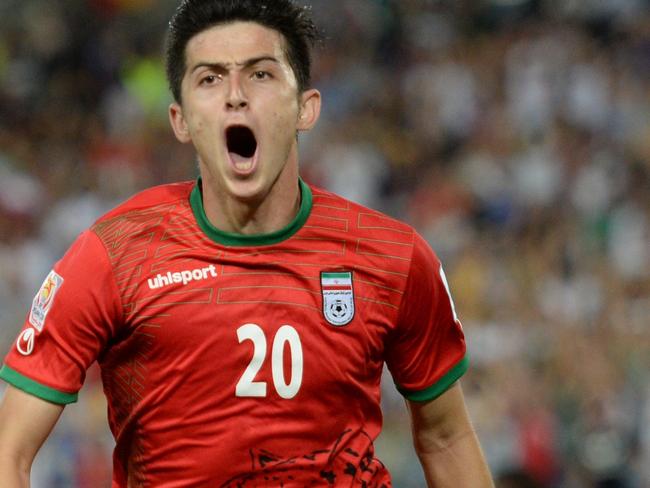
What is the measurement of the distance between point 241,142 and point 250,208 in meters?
0.24

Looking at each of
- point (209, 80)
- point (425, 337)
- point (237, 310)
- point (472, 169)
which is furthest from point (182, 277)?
point (472, 169)

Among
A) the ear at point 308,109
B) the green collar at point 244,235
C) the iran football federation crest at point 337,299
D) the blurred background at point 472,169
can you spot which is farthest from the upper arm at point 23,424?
the blurred background at point 472,169

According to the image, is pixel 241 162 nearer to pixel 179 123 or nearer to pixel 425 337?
pixel 179 123

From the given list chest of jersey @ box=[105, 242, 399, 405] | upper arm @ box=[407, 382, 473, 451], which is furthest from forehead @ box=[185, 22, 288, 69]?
upper arm @ box=[407, 382, 473, 451]

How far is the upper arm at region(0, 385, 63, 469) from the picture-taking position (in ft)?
9.09

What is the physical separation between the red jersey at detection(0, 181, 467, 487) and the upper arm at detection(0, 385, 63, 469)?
3cm

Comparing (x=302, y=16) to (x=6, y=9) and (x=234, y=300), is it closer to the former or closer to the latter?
(x=234, y=300)

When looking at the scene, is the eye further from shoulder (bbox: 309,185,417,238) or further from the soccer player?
shoulder (bbox: 309,185,417,238)

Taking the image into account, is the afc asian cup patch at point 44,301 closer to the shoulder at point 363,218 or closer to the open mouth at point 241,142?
the open mouth at point 241,142

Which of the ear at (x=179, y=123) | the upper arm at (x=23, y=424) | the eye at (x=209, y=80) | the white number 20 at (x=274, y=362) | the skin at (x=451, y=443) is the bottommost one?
the skin at (x=451, y=443)

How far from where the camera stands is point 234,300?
9.70 ft

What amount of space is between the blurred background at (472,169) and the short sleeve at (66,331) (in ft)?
12.2

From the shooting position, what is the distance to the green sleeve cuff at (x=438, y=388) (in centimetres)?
318

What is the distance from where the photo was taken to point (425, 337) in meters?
3.15
